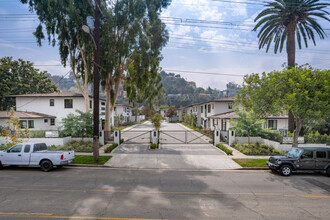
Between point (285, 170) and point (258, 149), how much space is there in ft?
21.5

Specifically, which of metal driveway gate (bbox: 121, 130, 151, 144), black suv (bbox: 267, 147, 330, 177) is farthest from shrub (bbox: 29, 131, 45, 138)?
black suv (bbox: 267, 147, 330, 177)

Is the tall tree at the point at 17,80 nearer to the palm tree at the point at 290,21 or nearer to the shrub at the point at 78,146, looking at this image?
the shrub at the point at 78,146

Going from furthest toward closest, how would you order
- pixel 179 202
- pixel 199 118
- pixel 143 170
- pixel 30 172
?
pixel 199 118, pixel 143 170, pixel 30 172, pixel 179 202

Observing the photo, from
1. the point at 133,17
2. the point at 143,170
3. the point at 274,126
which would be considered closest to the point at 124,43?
the point at 133,17

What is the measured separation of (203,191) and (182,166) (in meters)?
4.93

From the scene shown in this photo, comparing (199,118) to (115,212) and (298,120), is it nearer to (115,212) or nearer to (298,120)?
(298,120)

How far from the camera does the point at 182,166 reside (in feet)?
46.5

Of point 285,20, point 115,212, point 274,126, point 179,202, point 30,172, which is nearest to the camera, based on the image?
point 115,212

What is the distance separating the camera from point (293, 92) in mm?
13500

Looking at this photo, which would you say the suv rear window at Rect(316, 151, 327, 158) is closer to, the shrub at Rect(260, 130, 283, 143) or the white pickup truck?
the shrub at Rect(260, 130, 283, 143)

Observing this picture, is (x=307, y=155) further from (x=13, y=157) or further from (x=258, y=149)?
(x=13, y=157)

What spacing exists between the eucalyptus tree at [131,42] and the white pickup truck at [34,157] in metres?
11.1

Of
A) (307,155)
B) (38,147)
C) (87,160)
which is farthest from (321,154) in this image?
(38,147)

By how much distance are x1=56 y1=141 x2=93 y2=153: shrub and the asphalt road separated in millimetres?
6127
